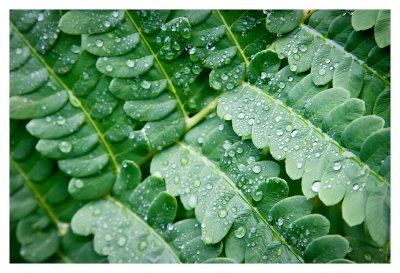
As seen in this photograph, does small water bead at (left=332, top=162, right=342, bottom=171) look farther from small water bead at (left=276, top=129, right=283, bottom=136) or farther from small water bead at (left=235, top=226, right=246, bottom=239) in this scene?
small water bead at (left=235, top=226, right=246, bottom=239)

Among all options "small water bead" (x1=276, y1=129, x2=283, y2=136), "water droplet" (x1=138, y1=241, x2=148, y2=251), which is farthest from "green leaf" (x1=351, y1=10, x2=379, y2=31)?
"water droplet" (x1=138, y1=241, x2=148, y2=251)

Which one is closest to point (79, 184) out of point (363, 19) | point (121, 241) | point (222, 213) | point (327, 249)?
point (121, 241)

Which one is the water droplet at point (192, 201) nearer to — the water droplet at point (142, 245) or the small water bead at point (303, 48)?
the water droplet at point (142, 245)

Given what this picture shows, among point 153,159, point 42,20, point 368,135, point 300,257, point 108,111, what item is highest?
point 42,20

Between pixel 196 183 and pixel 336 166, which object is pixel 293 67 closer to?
pixel 336 166

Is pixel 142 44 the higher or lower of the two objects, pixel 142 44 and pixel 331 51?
the higher

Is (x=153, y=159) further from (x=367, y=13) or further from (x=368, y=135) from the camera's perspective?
(x=367, y=13)

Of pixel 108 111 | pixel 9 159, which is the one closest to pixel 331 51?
pixel 108 111

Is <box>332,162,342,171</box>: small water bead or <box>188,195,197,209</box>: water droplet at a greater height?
<box>188,195,197,209</box>: water droplet
